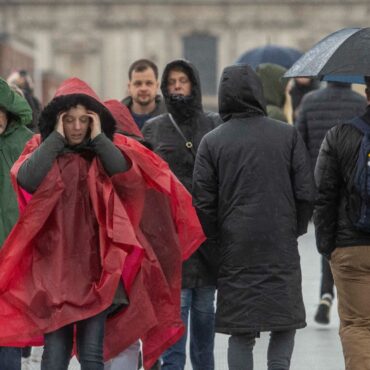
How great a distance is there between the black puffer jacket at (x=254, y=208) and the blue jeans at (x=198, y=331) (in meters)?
0.93

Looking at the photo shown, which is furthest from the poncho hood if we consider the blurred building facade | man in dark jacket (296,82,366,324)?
the blurred building facade

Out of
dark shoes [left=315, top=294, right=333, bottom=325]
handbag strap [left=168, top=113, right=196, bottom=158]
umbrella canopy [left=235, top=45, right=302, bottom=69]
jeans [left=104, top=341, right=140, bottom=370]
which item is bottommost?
dark shoes [left=315, top=294, right=333, bottom=325]

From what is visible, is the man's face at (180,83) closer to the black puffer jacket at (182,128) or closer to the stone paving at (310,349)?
the black puffer jacket at (182,128)

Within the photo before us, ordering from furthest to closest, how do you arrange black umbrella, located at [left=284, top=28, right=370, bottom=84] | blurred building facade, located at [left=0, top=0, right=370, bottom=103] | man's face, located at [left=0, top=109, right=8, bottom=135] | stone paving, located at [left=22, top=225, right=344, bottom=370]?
blurred building facade, located at [left=0, top=0, right=370, bottom=103]
stone paving, located at [left=22, top=225, right=344, bottom=370]
man's face, located at [left=0, top=109, right=8, bottom=135]
black umbrella, located at [left=284, top=28, right=370, bottom=84]

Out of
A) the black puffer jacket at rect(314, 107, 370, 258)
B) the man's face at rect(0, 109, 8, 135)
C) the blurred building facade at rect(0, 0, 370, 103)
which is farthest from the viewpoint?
the blurred building facade at rect(0, 0, 370, 103)

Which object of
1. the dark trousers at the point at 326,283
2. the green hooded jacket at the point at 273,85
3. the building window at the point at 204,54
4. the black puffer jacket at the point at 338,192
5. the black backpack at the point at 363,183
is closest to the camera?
the black backpack at the point at 363,183

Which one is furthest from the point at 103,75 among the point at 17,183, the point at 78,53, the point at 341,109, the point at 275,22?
the point at 17,183

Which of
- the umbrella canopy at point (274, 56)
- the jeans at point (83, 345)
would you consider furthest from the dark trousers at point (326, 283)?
the umbrella canopy at point (274, 56)

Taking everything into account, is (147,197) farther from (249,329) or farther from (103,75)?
(103,75)

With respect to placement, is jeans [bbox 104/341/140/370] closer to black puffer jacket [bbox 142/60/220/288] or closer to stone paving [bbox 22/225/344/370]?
black puffer jacket [bbox 142/60/220/288]

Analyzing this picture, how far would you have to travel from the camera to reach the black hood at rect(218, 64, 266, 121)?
31.1 ft

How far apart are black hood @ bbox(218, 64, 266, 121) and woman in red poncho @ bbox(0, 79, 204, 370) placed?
0.58 m

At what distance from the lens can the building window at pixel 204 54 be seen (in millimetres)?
79694

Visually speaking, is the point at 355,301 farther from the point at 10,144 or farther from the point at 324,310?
the point at 324,310
